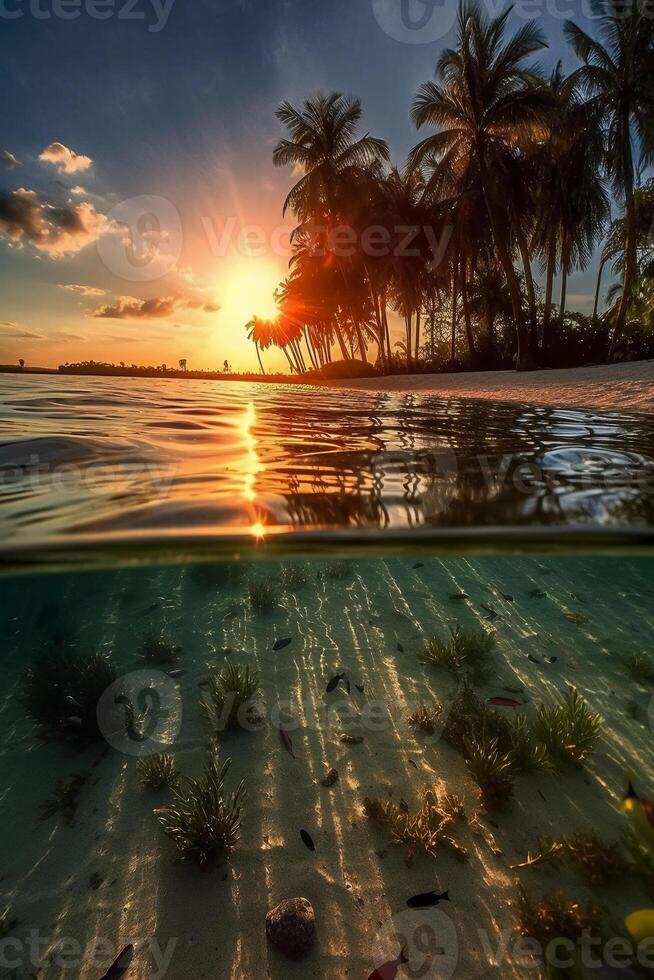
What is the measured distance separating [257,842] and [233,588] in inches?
297

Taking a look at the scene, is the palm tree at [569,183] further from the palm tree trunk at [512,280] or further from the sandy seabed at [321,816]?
the sandy seabed at [321,816]

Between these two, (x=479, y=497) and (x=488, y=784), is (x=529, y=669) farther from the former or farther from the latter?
(x=479, y=497)

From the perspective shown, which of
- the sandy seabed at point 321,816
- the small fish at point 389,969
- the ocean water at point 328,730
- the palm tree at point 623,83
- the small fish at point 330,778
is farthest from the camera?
the palm tree at point 623,83

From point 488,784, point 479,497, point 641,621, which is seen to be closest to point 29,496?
point 479,497

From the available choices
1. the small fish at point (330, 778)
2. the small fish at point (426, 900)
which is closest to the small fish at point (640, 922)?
the small fish at point (426, 900)

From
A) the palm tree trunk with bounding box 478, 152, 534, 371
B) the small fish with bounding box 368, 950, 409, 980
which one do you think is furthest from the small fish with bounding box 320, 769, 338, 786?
the palm tree trunk with bounding box 478, 152, 534, 371

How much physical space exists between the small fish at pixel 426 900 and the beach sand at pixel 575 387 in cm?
Result: 890

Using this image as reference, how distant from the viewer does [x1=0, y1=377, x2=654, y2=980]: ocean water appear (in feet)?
10.7

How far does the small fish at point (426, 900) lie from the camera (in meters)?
4.05

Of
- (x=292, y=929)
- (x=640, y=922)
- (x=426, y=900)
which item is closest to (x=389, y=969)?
(x=426, y=900)

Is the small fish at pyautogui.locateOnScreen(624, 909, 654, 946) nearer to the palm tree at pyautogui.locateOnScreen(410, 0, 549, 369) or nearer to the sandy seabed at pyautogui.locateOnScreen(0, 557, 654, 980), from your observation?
the sandy seabed at pyautogui.locateOnScreen(0, 557, 654, 980)

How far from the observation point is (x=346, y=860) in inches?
186

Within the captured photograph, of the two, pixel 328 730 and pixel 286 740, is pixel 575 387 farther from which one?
pixel 286 740

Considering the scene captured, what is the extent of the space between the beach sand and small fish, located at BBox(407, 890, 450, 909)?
8903mm
